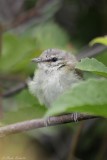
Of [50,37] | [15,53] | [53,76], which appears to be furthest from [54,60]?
[50,37]

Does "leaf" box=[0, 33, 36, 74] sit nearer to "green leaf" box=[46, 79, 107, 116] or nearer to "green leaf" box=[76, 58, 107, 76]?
"green leaf" box=[76, 58, 107, 76]

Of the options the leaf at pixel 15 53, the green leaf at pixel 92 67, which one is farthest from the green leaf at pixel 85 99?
the leaf at pixel 15 53

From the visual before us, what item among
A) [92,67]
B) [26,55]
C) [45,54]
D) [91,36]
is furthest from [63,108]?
[91,36]

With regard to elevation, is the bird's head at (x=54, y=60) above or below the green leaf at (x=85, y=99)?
above

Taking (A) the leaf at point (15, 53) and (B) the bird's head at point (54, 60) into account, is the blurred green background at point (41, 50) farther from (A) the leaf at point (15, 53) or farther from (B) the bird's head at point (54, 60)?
(B) the bird's head at point (54, 60)

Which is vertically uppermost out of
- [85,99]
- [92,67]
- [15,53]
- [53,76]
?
[15,53]

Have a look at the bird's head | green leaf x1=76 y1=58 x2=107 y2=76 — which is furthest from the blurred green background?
green leaf x1=76 y1=58 x2=107 y2=76

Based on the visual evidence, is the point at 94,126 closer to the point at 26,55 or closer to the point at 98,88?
the point at 26,55

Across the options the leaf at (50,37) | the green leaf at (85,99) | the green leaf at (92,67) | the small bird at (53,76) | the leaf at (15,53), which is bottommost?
the green leaf at (85,99)

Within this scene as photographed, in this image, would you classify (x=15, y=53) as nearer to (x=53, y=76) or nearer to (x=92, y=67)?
(x=53, y=76)
